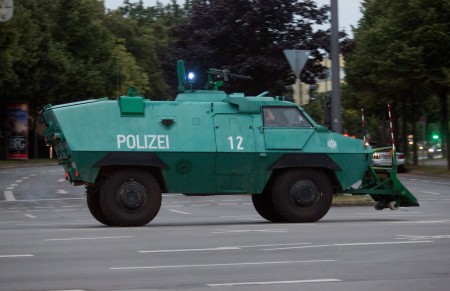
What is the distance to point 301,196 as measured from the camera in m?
18.2

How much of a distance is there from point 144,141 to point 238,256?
6.01 meters

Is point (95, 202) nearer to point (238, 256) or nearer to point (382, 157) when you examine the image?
point (382, 157)

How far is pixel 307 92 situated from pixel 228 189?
340 inches

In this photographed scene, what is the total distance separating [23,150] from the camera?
72.8 metres

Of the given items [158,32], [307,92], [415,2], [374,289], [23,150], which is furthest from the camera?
[158,32]

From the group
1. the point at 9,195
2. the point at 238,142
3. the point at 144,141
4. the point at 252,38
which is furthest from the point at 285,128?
the point at 252,38

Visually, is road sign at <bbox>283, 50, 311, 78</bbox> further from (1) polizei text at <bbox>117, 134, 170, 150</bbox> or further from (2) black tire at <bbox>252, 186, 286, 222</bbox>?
(1) polizei text at <bbox>117, 134, 170, 150</bbox>

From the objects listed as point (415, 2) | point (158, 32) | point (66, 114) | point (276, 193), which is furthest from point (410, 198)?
point (158, 32)

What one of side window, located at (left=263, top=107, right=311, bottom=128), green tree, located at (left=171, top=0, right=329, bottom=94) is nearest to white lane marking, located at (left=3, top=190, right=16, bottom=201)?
side window, located at (left=263, top=107, right=311, bottom=128)

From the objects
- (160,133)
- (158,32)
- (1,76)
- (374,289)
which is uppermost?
(158,32)

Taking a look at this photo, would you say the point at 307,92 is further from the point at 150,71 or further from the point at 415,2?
the point at 150,71

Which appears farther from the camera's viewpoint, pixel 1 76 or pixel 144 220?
pixel 1 76

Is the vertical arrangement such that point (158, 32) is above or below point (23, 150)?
above

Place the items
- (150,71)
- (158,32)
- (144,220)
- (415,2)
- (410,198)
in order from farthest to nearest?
(158,32), (150,71), (415,2), (410,198), (144,220)
